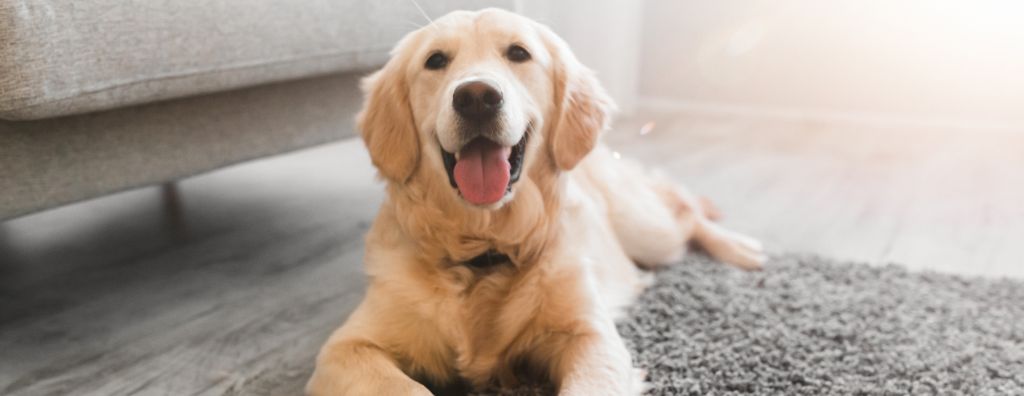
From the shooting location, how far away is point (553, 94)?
152 centimetres

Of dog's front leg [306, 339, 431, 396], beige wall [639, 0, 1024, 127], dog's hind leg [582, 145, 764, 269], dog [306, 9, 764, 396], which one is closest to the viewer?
dog's front leg [306, 339, 431, 396]

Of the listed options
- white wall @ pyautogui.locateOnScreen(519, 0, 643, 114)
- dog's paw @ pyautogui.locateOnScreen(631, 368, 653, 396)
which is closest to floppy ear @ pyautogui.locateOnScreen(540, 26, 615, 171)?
dog's paw @ pyautogui.locateOnScreen(631, 368, 653, 396)

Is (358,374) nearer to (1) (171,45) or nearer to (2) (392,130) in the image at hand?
(2) (392,130)

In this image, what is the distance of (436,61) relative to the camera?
4.79ft

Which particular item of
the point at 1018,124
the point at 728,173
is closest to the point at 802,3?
the point at 1018,124

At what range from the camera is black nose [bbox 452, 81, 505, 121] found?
130 cm

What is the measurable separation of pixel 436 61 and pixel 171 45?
0.62 m

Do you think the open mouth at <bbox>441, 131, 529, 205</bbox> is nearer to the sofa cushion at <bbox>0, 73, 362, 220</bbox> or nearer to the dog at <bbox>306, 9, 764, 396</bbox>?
the dog at <bbox>306, 9, 764, 396</bbox>

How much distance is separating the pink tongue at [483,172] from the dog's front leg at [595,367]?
305mm

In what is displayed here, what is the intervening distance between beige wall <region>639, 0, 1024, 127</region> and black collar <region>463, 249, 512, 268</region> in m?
3.55

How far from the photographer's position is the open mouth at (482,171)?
1.37 m

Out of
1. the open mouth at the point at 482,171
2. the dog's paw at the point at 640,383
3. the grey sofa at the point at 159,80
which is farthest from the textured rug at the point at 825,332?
the grey sofa at the point at 159,80

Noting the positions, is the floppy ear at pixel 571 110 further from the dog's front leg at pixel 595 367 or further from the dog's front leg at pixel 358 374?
the dog's front leg at pixel 358 374

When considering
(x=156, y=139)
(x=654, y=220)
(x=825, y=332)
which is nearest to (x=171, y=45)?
(x=156, y=139)
